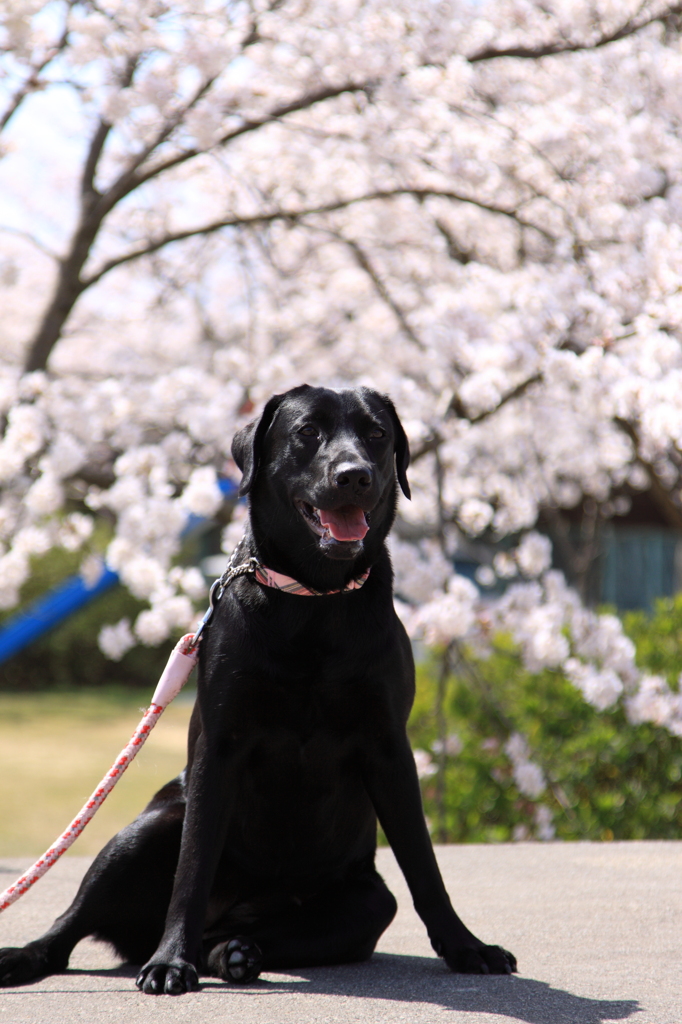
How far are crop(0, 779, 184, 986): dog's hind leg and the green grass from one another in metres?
2.95

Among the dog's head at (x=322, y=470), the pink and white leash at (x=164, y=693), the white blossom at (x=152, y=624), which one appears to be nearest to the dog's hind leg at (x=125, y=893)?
the pink and white leash at (x=164, y=693)

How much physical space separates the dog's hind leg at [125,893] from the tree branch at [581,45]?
4920 mm

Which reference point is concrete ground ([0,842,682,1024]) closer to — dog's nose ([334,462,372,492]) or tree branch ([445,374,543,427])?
dog's nose ([334,462,372,492])

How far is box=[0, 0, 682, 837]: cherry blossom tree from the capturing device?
207 inches

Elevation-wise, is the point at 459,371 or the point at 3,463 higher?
the point at 459,371

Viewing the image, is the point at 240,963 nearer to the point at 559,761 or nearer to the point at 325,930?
the point at 325,930

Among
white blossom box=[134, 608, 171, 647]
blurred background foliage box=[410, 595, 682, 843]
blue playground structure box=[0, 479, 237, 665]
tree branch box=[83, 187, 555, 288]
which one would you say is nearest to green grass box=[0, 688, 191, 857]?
white blossom box=[134, 608, 171, 647]

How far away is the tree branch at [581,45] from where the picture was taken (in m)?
5.83

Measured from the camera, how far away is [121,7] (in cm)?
572

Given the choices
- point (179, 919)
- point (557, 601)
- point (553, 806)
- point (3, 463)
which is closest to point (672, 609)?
point (557, 601)

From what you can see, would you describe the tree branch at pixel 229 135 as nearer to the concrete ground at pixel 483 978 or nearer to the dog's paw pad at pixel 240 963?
the concrete ground at pixel 483 978

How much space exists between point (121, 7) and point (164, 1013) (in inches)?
211

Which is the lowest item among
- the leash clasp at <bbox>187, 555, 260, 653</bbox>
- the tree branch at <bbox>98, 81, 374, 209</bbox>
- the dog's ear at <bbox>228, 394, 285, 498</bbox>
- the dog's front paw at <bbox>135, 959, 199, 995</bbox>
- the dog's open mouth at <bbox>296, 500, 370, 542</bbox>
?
the dog's front paw at <bbox>135, 959, 199, 995</bbox>

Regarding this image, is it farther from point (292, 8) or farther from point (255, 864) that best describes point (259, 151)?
point (255, 864)
